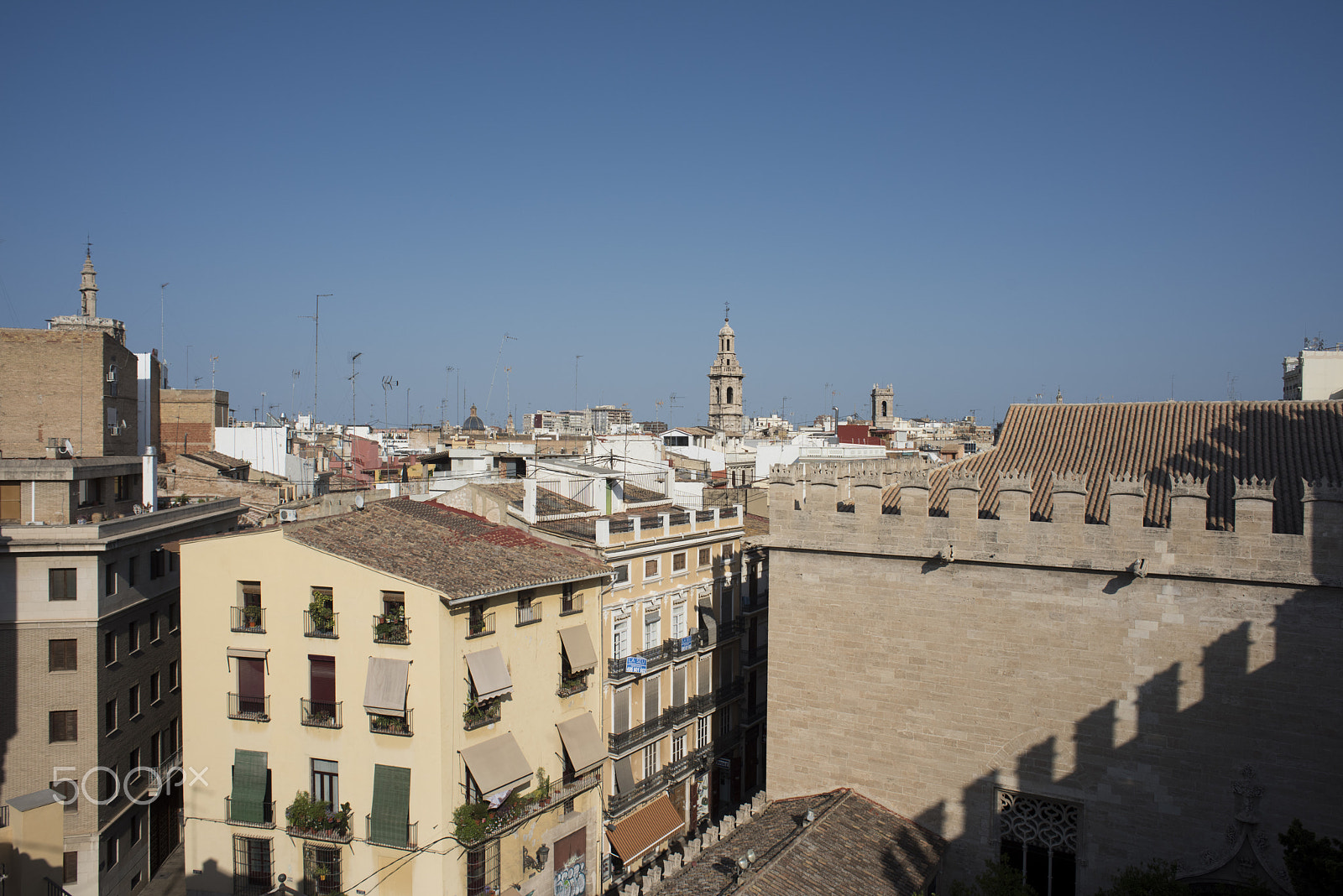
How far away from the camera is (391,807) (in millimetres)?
18750

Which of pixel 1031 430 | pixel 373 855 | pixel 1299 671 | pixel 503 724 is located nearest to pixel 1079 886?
pixel 1299 671

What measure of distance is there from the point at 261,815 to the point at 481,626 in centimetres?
618

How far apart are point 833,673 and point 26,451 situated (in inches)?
969

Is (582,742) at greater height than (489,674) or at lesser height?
lesser

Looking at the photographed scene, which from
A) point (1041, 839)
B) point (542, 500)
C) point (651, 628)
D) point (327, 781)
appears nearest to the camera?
point (1041, 839)

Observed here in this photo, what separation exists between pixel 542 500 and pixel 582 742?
27.3ft

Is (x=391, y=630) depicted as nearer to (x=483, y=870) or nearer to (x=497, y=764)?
(x=497, y=764)

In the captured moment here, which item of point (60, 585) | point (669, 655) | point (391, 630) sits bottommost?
point (669, 655)

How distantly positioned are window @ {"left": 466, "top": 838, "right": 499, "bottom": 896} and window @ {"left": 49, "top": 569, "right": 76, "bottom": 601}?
11313 mm

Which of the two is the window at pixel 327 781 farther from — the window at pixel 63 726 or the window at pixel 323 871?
the window at pixel 63 726

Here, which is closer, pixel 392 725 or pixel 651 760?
pixel 392 725

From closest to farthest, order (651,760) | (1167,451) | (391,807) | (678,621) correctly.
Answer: (1167,451)
(391,807)
(651,760)
(678,621)

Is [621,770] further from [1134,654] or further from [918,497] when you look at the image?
[1134,654]

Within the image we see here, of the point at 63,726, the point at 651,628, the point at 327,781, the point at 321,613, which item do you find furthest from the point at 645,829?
the point at 63,726
